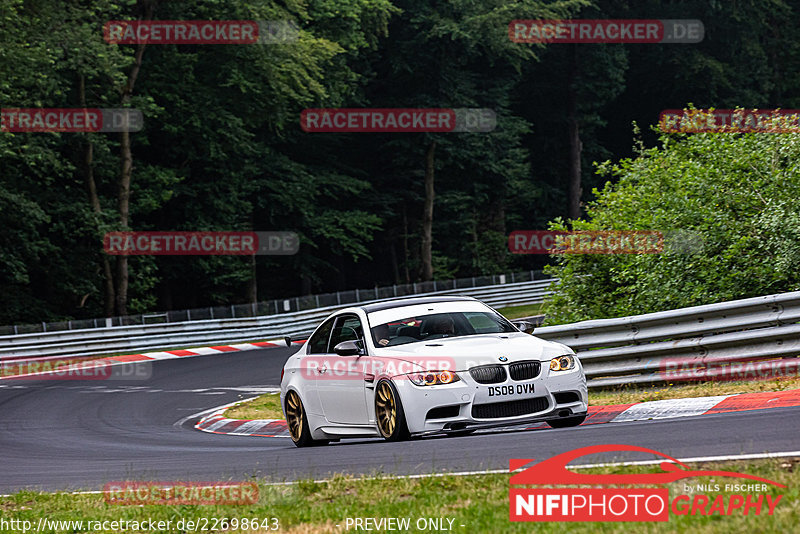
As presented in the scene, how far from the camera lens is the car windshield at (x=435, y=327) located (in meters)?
11.0

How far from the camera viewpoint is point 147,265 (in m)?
40.5

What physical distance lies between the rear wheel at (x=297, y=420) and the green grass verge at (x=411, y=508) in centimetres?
373

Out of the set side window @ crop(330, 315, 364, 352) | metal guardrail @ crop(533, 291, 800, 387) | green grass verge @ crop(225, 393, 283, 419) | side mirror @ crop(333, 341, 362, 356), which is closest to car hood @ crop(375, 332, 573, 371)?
side mirror @ crop(333, 341, 362, 356)

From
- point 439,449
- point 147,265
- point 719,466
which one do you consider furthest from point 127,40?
point 719,466

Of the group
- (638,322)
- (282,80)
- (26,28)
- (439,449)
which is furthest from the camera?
(282,80)

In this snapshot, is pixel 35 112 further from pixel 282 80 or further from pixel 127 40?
pixel 282 80

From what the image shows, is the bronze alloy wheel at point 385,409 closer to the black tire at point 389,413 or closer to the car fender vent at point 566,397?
the black tire at point 389,413

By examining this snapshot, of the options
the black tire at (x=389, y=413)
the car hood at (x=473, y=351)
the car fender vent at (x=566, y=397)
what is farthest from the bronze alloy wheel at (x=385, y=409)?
the car fender vent at (x=566, y=397)

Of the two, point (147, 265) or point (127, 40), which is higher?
point (127, 40)

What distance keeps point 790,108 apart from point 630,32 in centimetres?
1004

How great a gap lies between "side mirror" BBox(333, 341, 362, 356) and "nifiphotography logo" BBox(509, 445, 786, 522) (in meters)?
4.34

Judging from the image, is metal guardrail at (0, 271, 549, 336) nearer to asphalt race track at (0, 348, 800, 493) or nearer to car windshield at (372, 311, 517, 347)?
asphalt race track at (0, 348, 800, 493)

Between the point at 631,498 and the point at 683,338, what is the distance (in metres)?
7.44

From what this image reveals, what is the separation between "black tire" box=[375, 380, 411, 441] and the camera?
33.1 ft
